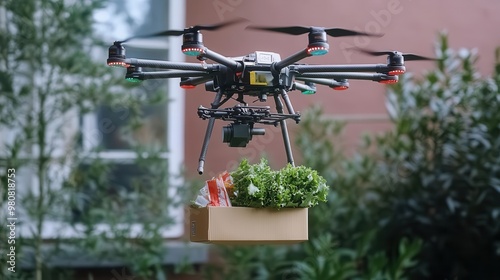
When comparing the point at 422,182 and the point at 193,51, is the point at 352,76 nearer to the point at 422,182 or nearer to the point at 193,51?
the point at 193,51

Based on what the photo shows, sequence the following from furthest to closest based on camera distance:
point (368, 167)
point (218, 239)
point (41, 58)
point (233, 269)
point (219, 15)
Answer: point (368, 167) → point (233, 269) → point (41, 58) → point (219, 15) → point (218, 239)

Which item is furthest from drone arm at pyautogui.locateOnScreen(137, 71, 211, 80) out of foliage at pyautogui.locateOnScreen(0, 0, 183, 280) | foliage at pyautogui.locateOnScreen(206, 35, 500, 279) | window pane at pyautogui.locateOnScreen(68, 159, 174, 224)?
foliage at pyautogui.locateOnScreen(206, 35, 500, 279)

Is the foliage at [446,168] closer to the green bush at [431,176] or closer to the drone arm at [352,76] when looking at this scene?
the green bush at [431,176]

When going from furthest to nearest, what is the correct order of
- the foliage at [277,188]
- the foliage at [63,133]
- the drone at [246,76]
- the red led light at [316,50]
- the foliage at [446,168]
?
the foliage at [446,168]
the foliage at [63,133]
the foliage at [277,188]
the drone at [246,76]
the red led light at [316,50]

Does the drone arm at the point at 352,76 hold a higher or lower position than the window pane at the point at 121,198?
higher

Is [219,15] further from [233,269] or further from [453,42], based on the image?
[453,42]

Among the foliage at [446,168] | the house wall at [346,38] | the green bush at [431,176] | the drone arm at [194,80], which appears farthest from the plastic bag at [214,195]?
the foliage at [446,168]

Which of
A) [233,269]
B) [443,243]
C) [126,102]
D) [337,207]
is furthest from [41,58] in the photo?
[443,243]
